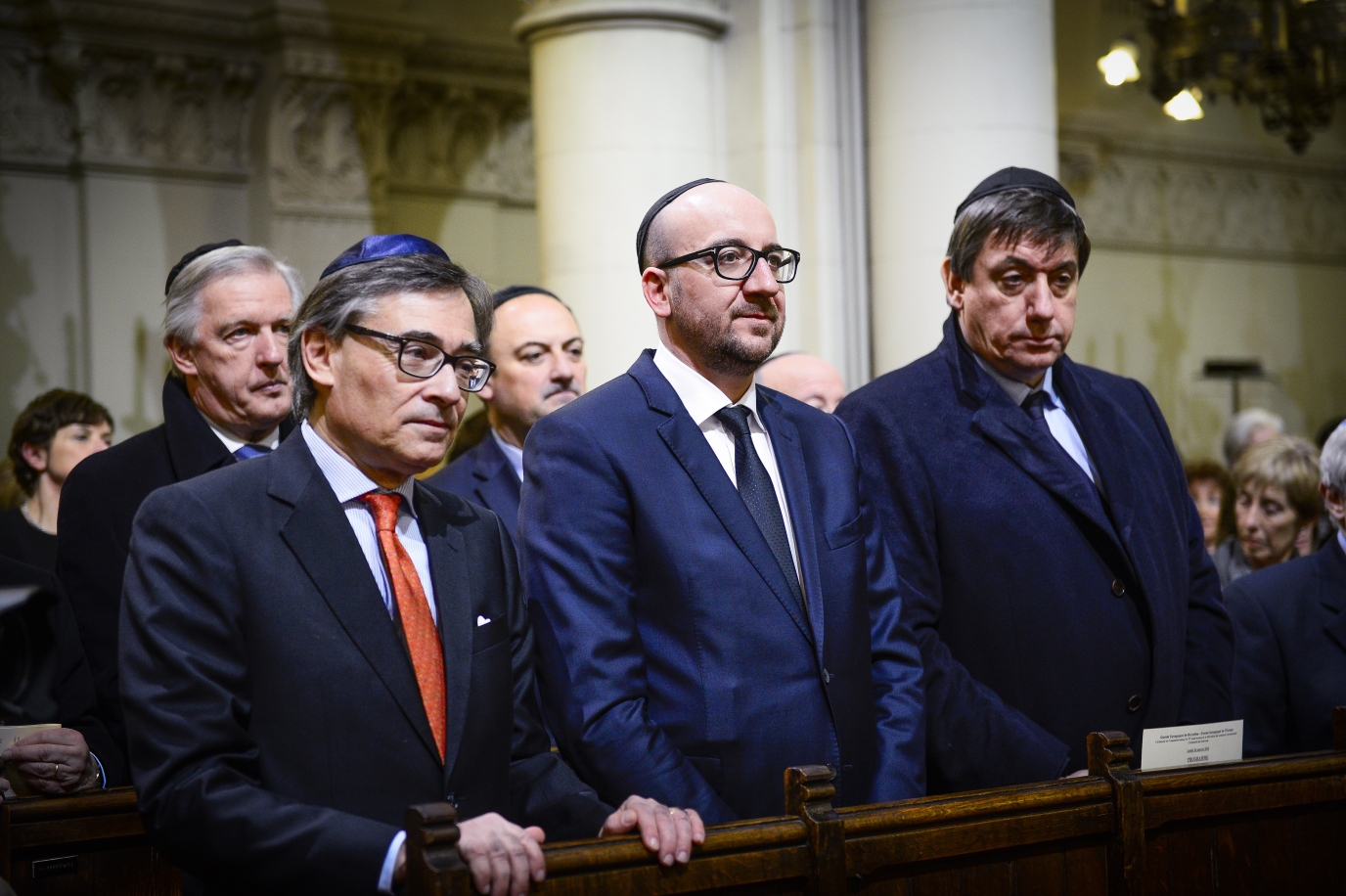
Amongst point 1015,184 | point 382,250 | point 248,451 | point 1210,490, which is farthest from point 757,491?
point 1210,490

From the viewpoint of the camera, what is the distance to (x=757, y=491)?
2.43 m

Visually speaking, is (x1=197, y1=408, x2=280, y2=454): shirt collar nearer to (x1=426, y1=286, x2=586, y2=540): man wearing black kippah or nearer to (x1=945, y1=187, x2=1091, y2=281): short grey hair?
(x1=426, y1=286, x2=586, y2=540): man wearing black kippah

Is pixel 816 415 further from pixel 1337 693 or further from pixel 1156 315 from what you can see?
pixel 1156 315

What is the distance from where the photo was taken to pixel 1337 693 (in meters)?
3.04

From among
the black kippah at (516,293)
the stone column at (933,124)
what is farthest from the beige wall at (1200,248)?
the black kippah at (516,293)

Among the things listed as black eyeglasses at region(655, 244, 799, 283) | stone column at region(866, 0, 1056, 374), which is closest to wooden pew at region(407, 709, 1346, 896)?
black eyeglasses at region(655, 244, 799, 283)

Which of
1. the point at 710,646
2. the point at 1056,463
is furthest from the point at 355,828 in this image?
the point at 1056,463

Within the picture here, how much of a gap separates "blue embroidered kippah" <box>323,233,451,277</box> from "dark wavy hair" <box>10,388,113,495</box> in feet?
8.97

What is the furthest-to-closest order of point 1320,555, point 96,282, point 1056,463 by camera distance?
point 96,282 → point 1320,555 → point 1056,463

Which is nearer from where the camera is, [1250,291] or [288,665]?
[288,665]

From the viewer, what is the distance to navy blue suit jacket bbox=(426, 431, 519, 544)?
364cm

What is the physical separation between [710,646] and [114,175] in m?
5.34

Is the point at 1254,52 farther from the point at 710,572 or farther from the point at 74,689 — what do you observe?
the point at 74,689

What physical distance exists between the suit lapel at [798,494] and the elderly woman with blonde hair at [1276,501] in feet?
8.14
